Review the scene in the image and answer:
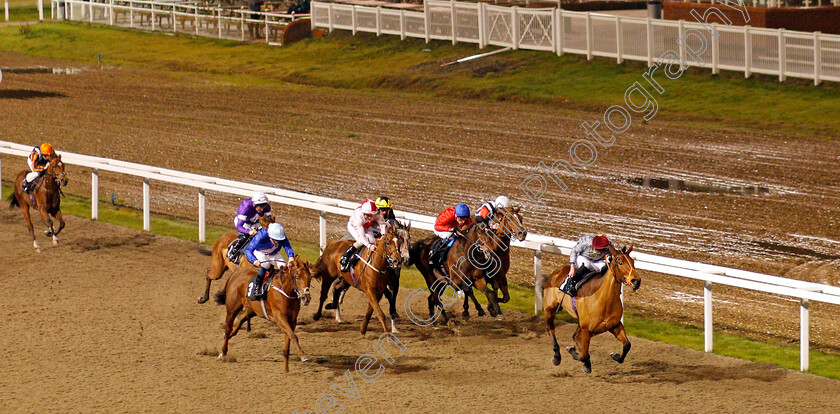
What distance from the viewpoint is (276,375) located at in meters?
10.8

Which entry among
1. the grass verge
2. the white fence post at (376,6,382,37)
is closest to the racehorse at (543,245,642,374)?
the grass verge

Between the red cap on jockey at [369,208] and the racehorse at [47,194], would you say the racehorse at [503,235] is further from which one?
the racehorse at [47,194]

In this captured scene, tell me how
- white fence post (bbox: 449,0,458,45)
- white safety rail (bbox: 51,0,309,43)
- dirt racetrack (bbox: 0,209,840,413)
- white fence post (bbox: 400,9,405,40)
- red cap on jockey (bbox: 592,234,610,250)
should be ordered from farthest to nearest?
white safety rail (bbox: 51,0,309,43) < white fence post (bbox: 400,9,405,40) < white fence post (bbox: 449,0,458,45) < red cap on jockey (bbox: 592,234,610,250) < dirt racetrack (bbox: 0,209,840,413)

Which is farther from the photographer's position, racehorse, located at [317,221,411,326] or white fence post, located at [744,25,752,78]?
white fence post, located at [744,25,752,78]

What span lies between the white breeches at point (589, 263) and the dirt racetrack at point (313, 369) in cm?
99

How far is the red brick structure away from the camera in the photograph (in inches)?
1200

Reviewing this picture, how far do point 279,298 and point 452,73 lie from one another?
21962mm

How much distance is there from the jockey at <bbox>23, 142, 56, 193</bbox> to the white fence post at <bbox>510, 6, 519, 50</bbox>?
19075mm

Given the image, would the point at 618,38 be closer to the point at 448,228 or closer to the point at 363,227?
the point at 448,228

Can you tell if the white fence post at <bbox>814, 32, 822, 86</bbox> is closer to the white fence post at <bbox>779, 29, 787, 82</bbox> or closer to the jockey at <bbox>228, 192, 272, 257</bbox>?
the white fence post at <bbox>779, 29, 787, 82</bbox>

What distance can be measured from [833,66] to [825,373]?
1742cm

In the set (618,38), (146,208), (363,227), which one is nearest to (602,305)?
(363,227)

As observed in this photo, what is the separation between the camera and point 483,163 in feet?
72.8

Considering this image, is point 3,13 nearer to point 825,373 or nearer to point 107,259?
point 107,259
